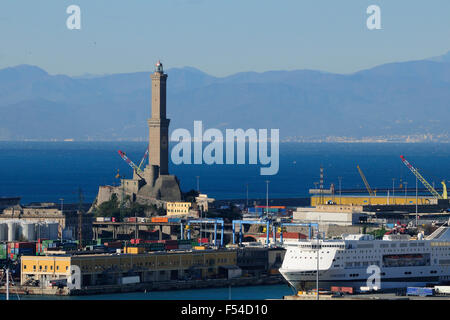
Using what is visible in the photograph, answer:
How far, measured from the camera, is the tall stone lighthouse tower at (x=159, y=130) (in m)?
106

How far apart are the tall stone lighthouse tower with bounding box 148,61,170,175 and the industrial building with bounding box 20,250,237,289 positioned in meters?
36.7

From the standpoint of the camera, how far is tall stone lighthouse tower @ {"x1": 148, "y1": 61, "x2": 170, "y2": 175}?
347 feet

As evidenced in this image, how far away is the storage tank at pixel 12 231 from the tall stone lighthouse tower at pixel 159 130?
26776 millimetres

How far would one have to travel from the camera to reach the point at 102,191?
10344 cm

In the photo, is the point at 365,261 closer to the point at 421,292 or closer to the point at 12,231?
the point at 421,292

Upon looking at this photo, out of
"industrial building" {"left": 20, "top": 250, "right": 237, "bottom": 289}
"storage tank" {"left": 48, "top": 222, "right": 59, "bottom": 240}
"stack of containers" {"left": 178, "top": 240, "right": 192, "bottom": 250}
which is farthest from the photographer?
"storage tank" {"left": 48, "top": 222, "right": 59, "bottom": 240}

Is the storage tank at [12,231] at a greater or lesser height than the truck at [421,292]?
greater

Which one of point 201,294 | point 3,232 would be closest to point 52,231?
point 3,232

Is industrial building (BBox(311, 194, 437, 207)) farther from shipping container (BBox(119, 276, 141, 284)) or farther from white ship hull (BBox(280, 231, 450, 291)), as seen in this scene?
shipping container (BBox(119, 276, 141, 284))

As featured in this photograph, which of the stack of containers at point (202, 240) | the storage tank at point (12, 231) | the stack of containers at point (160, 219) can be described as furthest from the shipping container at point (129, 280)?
the stack of containers at point (160, 219)

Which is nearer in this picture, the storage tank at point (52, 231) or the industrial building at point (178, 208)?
the storage tank at point (52, 231)

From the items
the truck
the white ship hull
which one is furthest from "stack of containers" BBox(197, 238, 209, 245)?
the truck

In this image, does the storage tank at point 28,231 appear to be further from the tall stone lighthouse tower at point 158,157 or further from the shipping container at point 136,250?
the tall stone lighthouse tower at point 158,157
